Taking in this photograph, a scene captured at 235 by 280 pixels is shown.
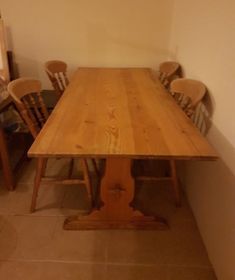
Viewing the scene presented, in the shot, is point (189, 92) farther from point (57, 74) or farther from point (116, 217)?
point (57, 74)

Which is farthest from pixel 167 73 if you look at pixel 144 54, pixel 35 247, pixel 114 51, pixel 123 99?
pixel 35 247

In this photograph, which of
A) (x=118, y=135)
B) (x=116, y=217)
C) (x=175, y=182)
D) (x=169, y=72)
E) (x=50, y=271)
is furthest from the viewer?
(x=169, y=72)

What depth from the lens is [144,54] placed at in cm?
285

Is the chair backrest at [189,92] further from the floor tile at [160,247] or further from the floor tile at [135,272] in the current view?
the floor tile at [135,272]

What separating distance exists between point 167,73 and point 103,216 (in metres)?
1.47

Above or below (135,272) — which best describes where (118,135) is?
above

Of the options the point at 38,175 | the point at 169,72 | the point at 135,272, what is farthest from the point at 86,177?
the point at 169,72

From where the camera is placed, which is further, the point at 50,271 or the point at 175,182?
the point at 175,182

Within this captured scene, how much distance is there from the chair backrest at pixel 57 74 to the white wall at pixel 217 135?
1.17 meters

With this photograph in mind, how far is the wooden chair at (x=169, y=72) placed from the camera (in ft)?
7.89

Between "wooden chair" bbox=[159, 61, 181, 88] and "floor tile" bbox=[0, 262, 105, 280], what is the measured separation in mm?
1684

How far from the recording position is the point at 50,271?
146 centimetres

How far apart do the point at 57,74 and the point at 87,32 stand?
0.59 meters

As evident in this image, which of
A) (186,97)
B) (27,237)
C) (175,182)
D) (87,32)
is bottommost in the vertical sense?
(27,237)
